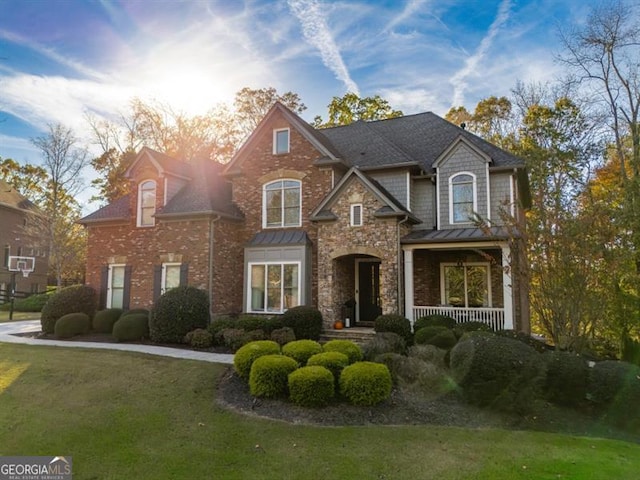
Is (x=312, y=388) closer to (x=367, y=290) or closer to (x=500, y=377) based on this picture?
(x=500, y=377)

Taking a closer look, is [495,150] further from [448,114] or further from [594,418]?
[448,114]

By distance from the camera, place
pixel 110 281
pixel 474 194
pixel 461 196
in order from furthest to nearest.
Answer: pixel 110 281, pixel 461 196, pixel 474 194

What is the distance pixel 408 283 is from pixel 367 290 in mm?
2751

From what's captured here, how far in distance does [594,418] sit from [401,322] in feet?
19.4

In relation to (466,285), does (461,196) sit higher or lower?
higher

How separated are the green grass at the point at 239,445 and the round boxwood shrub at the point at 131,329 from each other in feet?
17.5

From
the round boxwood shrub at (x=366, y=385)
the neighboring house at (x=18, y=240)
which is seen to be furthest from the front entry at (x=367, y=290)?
the neighboring house at (x=18, y=240)

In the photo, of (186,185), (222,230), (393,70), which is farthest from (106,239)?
(393,70)

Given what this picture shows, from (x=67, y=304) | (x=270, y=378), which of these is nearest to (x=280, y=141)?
(x=67, y=304)

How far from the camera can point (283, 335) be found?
42.0 feet

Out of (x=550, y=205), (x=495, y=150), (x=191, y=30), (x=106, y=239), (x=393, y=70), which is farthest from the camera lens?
(x=106, y=239)

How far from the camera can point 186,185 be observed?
19266 mm

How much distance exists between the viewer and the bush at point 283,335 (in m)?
12.7

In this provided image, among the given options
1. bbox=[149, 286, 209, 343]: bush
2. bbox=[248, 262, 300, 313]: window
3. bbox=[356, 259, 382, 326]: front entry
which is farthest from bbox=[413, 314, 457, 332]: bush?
A: bbox=[149, 286, 209, 343]: bush
